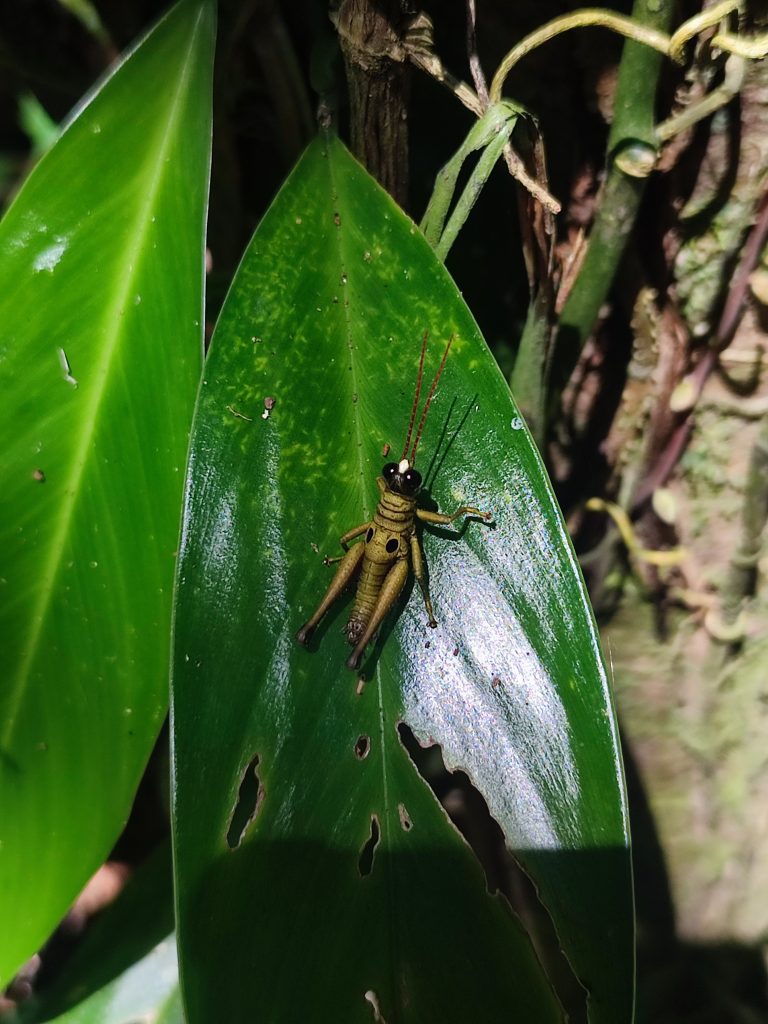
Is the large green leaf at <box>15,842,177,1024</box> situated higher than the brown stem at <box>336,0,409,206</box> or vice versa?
the brown stem at <box>336,0,409,206</box>

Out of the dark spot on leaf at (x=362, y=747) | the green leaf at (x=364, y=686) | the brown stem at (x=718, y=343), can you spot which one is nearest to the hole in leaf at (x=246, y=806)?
the green leaf at (x=364, y=686)

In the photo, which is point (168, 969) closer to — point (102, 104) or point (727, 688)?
point (727, 688)

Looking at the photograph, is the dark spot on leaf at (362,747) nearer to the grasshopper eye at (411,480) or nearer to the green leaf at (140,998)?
the grasshopper eye at (411,480)

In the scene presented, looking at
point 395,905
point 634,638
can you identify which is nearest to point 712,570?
point 634,638

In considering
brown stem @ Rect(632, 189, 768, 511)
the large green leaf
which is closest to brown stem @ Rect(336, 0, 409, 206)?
brown stem @ Rect(632, 189, 768, 511)

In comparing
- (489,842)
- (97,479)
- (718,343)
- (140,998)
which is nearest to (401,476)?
(97,479)

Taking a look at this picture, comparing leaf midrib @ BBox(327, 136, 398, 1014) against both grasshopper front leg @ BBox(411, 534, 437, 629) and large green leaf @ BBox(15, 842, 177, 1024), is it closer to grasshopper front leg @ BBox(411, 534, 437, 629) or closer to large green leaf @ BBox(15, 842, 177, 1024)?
grasshopper front leg @ BBox(411, 534, 437, 629)
